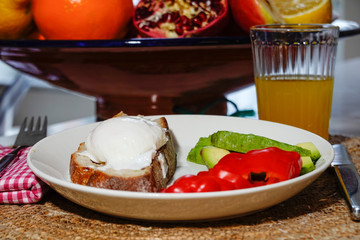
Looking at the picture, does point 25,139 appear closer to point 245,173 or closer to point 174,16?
point 174,16

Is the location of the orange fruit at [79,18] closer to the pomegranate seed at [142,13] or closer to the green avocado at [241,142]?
the pomegranate seed at [142,13]

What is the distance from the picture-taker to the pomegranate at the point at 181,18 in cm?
101

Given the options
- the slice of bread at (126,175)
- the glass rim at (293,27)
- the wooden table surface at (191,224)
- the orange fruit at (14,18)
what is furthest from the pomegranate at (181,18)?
the wooden table surface at (191,224)

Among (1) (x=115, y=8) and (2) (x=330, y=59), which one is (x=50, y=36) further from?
(2) (x=330, y=59)

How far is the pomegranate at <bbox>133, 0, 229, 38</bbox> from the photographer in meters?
1.01

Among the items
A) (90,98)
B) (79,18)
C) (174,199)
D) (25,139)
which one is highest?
(79,18)

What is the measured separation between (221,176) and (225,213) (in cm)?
8

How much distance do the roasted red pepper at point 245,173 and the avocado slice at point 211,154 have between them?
0.20ft

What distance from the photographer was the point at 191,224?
604 mm

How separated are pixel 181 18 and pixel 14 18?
0.36m

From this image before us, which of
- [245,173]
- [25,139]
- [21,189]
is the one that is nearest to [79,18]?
[25,139]

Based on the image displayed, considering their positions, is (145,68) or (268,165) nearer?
(268,165)

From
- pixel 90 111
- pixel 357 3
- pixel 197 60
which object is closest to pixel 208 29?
pixel 197 60

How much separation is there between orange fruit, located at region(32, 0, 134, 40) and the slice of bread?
341 millimetres
